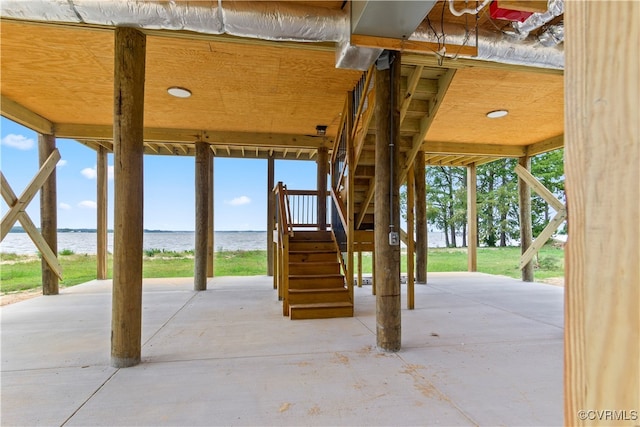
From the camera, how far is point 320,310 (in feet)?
13.8

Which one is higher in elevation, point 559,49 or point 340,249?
point 559,49

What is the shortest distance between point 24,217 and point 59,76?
2.76m

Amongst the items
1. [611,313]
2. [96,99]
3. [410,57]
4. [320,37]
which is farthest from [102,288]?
[611,313]

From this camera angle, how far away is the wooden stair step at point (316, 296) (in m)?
4.38

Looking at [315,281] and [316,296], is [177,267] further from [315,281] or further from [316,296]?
[316,296]

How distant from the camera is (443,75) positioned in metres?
3.77

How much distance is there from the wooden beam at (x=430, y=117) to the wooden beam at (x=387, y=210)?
31.7 inches

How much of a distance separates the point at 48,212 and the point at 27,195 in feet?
1.50

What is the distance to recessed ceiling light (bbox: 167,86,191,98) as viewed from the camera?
407 centimetres

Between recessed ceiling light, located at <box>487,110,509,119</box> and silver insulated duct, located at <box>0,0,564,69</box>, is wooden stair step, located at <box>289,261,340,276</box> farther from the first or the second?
recessed ceiling light, located at <box>487,110,509,119</box>

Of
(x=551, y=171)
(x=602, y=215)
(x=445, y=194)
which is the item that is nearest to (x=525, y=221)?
(x=602, y=215)

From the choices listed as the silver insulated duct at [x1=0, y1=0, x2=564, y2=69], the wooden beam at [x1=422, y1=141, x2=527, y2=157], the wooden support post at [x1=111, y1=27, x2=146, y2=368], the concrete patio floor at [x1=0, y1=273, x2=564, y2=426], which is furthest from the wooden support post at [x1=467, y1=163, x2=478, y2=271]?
the wooden support post at [x1=111, y1=27, x2=146, y2=368]

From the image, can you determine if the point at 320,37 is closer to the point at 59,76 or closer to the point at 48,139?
the point at 59,76

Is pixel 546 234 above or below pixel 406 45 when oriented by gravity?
below
